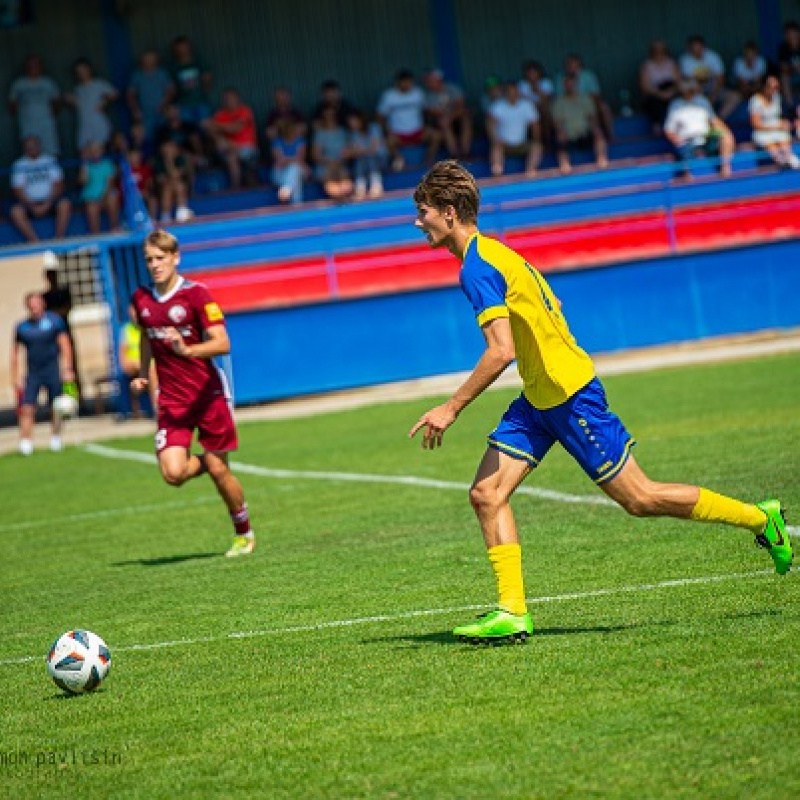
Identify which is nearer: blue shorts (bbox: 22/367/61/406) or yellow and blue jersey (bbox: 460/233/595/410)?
yellow and blue jersey (bbox: 460/233/595/410)

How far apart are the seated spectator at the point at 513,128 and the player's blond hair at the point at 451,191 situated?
2233 centimetres

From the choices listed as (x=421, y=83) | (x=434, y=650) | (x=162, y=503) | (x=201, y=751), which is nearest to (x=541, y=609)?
(x=434, y=650)

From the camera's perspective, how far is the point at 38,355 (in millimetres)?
21938

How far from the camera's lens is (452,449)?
1605 centimetres

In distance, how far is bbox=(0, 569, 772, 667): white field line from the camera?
7793 mm

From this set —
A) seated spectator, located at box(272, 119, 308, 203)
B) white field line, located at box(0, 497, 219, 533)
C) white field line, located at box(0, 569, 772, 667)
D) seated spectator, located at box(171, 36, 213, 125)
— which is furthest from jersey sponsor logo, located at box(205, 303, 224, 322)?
seated spectator, located at box(171, 36, 213, 125)

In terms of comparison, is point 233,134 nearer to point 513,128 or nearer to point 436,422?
point 513,128

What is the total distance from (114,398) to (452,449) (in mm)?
11261

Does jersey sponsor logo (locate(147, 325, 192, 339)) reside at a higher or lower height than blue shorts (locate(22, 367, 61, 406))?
higher

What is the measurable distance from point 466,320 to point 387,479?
11.2 m

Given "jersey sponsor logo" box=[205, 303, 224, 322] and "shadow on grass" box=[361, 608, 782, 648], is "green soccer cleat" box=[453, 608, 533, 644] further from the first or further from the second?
"jersey sponsor logo" box=[205, 303, 224, 322]

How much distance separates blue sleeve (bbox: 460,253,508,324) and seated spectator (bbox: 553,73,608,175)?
22831 millimetres

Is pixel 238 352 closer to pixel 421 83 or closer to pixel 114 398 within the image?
pixel 114 398

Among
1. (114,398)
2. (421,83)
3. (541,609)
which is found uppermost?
(421,83)
